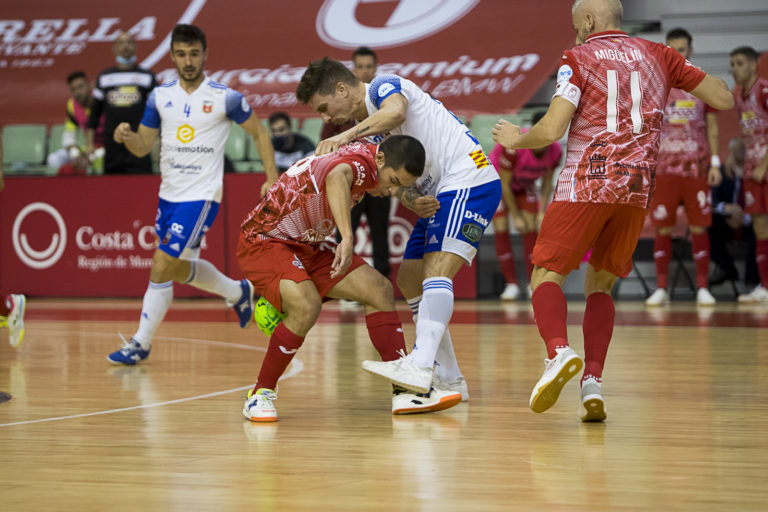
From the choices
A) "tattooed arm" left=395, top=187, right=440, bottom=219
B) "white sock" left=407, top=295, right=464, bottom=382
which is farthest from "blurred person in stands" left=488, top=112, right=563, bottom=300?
"tattooed arm" left=395, top=187, right=440, bottom=219

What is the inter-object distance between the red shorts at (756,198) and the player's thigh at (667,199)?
0.68 meters

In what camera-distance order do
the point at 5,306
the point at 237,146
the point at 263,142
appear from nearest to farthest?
the point at 5,306
the point at 263,142
the point at 237,146

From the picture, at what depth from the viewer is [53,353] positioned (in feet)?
22.6

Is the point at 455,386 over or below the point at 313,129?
below

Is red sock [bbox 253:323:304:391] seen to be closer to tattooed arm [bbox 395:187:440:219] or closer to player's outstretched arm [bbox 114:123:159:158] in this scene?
tattooed arm [bbox 395:187:440:219]

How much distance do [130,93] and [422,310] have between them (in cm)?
762

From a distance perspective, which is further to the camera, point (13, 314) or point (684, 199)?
point (684, 199)

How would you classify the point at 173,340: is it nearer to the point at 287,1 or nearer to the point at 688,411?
the point at 688,411

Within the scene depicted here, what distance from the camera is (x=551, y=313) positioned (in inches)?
163

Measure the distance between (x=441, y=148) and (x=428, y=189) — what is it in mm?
196

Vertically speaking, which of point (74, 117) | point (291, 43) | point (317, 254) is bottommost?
point (317, 254)

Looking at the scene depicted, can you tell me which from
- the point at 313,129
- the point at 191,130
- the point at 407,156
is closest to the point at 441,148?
the point at 407,156

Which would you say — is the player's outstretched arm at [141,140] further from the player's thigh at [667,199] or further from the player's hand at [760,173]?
the player's hand at [760,173]

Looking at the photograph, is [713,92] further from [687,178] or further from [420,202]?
[687,178]
